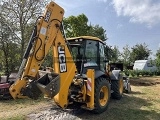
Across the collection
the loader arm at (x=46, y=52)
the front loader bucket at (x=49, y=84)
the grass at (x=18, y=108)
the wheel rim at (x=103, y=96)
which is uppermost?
the loader arm at (x=46, y=52)

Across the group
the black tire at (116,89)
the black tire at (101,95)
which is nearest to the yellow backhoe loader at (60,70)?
the black tire at (101,95)

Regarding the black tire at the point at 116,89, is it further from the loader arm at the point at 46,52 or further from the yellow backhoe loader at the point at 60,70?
the loader arm at the point at 46,52

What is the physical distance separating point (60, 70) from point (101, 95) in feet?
6.57

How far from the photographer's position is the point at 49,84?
17.0 ft

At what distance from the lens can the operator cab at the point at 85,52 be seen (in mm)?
7131

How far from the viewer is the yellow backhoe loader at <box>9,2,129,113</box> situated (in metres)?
5.21

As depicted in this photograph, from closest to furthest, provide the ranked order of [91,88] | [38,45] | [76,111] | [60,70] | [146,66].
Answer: [38,45]
[60,70]
[91,88]
[76,111]
[146,66]

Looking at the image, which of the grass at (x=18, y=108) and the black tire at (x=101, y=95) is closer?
the black tire at (x=101, y=95)

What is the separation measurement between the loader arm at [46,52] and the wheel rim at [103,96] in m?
1.49

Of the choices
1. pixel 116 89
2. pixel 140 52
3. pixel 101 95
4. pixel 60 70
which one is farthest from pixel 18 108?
pixel 140 52

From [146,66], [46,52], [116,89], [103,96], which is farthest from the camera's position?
[146,66]

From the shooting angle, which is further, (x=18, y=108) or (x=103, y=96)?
(x=18, y=108)

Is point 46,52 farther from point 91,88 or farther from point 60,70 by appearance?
point 91,88

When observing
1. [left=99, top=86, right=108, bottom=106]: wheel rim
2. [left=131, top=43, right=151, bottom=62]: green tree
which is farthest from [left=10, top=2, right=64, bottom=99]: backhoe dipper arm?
[left=131, top=43, right=151, bottom=62]: green tree
